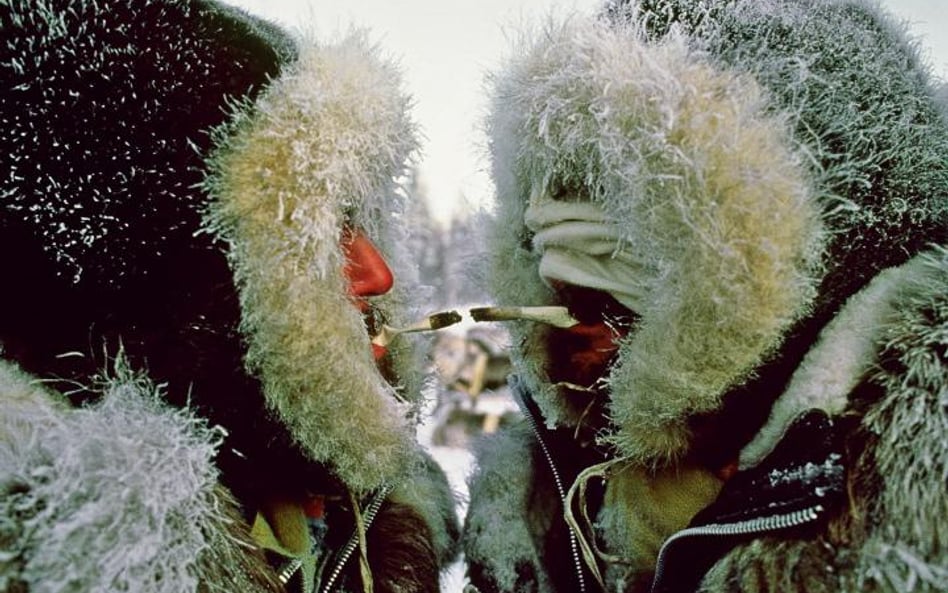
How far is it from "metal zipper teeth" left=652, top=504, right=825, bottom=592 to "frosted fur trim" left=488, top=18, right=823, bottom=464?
0.11 metres

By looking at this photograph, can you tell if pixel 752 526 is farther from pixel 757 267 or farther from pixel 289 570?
pixel 289 570

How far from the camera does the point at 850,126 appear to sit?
0.73 m

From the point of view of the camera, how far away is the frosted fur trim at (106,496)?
549mm

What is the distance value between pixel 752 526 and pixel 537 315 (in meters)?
0.40

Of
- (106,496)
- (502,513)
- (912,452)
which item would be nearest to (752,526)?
(912,452)

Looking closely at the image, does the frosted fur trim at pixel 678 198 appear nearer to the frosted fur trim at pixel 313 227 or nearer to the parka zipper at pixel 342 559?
the frosted fur trim at pixel 313 227

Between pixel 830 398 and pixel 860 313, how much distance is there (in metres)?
0.10

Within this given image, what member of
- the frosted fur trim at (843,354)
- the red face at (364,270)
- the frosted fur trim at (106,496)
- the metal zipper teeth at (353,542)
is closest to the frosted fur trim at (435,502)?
the metal zipper teeth at (353,542)

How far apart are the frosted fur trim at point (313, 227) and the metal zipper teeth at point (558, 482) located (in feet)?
1.11

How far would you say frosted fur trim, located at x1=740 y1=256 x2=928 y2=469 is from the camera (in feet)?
2.22

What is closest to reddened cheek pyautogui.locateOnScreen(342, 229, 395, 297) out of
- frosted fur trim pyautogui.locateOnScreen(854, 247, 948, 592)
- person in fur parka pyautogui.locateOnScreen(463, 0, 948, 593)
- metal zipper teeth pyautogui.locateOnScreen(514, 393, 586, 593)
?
person in fur parka pyautogui.locateOnScreen(463, 0, 948, 593)

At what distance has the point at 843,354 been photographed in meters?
0.69

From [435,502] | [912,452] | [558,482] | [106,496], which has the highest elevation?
[912,452]

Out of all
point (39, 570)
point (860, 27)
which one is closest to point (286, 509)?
point (39, 570)
